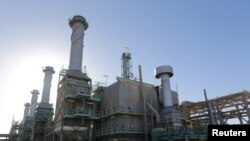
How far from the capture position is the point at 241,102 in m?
39.0

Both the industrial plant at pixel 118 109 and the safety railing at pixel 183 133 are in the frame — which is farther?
the industrial plant at pixel 118 109

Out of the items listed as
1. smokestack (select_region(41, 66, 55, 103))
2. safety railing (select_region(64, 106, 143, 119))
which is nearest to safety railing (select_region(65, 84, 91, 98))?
safety railing (select_region(64, 106, 143, 119))

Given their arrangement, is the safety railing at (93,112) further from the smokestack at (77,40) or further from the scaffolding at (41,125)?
the scaffolding at (41,125)

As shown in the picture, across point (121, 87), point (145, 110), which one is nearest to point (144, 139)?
point (145, 110)

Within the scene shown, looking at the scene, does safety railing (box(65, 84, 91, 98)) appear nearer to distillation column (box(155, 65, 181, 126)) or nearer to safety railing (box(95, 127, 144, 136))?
safety railing (box(95, 127, 144, 136))

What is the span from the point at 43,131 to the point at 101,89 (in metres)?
16.8

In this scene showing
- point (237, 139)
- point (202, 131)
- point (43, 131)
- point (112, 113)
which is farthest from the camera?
point (43, 131)

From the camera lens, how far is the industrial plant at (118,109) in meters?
33.6

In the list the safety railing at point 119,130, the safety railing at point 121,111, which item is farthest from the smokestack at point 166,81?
the safety railing at point 119,130

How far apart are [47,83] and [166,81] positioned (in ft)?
108

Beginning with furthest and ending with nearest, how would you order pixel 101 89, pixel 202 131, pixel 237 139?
1. pixel 101 89
2. pixel 202 131
3. pixel 237 139

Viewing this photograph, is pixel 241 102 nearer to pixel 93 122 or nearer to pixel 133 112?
pixel 133 112

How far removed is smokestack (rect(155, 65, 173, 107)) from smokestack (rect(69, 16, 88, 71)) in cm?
1558

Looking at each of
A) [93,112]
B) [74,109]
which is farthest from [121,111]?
[74,109]
